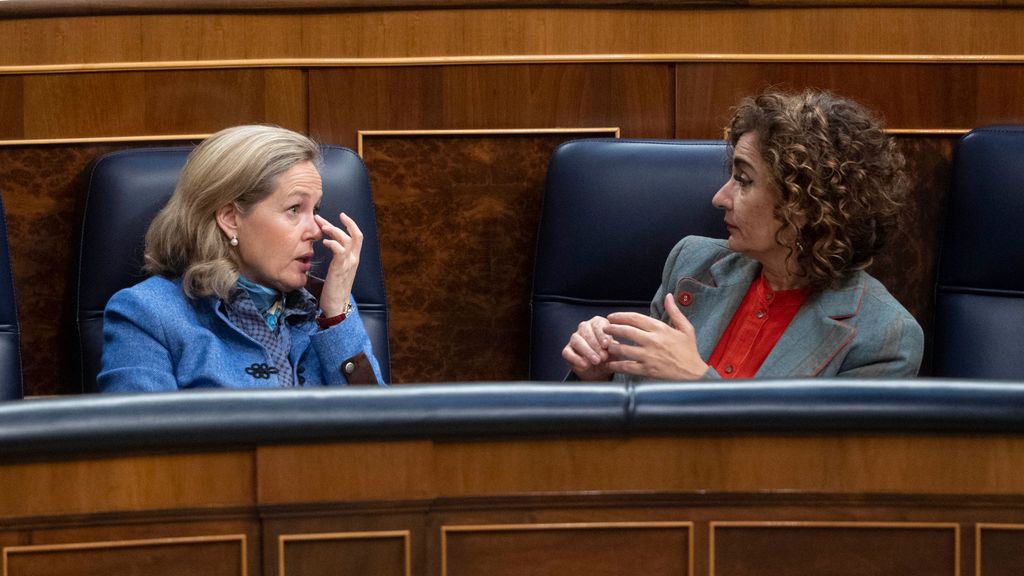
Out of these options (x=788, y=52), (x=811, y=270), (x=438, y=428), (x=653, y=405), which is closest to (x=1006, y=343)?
(x=811, y=270)

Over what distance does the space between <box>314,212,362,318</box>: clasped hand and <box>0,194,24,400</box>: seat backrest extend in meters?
0.43

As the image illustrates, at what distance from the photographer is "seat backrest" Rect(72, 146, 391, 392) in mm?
1654

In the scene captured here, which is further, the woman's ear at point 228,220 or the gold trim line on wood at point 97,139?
the gold trim line on wood at point 97,139

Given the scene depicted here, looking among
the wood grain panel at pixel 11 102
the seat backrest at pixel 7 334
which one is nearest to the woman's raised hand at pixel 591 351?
the seat backrest at pixel 7 334

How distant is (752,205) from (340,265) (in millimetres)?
547

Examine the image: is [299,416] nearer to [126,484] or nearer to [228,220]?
[126,484]

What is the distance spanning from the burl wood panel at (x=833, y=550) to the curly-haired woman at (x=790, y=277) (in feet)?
1.68

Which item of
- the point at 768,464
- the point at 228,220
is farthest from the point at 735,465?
the point at 228,220

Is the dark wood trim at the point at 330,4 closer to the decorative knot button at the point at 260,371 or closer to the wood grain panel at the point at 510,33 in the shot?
the wood grain panel at the point at 510,33

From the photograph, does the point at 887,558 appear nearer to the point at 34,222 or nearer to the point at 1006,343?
the point at 1006,343

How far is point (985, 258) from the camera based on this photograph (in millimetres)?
1746

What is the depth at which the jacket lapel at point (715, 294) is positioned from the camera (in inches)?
61.1

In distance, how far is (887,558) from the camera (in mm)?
883

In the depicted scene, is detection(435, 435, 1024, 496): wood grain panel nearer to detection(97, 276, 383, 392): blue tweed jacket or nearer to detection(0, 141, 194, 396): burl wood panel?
detection(97, 276, 383, 392): blue tweed jacket
